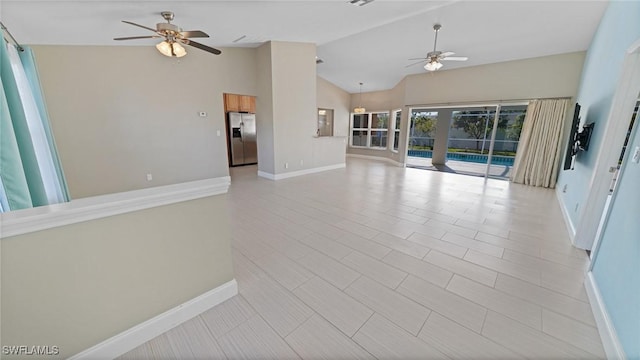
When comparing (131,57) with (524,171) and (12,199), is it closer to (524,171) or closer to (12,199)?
(12,199)

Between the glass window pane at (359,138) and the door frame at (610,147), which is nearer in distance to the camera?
the door frame at (610,147)

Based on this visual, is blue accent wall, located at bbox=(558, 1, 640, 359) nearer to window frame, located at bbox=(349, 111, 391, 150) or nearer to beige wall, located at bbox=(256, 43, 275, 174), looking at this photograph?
beige wall, located at bbox=(256, 43, 275, 174)

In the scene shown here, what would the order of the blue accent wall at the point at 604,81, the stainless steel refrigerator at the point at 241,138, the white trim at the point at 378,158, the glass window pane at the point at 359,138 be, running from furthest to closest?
1. the glass window pane at the point at 359,138
2. the white trim at the point at 378,158
3. the stainless steel refrigerator at the point at 241,138
4. the blue accent wall at the point at 604,81

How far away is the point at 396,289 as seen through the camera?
1.81m

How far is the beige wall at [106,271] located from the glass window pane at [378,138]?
8.83 m

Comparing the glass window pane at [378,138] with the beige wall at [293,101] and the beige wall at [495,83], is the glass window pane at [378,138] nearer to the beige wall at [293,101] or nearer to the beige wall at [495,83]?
the beige wall at [495,83]

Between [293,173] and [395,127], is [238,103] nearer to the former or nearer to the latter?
[293,173]

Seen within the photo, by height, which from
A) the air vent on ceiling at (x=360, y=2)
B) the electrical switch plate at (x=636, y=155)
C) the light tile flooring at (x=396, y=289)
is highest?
the air vent on ceiling at (x=360, y=2)

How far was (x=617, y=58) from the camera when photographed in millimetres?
2416

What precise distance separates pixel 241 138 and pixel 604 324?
24.5 feet

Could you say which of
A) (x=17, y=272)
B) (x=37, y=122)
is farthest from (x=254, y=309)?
(x=37, y=122)

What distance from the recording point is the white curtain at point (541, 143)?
5.02 metres

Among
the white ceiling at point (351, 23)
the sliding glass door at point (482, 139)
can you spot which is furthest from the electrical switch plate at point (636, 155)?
the sliding glass door at point (482, 139)

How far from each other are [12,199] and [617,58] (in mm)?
5369
